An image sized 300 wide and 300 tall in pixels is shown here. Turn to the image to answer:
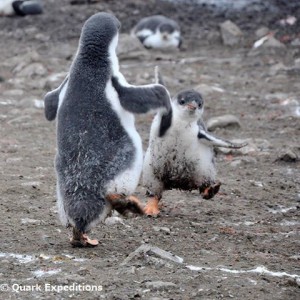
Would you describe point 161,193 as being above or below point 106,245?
below

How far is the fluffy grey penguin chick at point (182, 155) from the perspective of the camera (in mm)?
6887

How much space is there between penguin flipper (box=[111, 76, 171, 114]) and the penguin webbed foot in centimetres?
111

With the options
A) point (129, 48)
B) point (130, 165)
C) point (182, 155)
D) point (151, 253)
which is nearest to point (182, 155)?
point (182, 155)

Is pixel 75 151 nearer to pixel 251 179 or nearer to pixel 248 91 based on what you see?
pixel 251 179

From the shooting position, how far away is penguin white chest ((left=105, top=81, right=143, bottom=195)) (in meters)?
5.68

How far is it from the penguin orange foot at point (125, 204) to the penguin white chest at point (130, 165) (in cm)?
5

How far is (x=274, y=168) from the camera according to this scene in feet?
27.4

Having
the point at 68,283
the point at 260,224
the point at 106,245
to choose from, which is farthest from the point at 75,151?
the point at 260,224

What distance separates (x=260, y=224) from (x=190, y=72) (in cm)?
649

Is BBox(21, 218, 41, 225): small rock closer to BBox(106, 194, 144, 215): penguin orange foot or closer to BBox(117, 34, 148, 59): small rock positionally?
BBox(106, 194, 144, 215): penguin orange foot

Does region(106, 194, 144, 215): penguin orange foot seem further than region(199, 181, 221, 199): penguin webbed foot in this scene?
No

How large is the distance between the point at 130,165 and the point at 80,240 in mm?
550

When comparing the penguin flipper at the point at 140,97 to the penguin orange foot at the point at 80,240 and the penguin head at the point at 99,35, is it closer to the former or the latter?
Result: the penguin head at the point at 99,35

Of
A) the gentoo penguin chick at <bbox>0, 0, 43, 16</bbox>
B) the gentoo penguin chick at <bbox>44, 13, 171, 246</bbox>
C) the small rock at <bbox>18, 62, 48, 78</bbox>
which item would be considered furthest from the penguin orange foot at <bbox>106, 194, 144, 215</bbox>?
the gentoo penguin chick at <bbox>0, 0, 43, 16</bbox>
